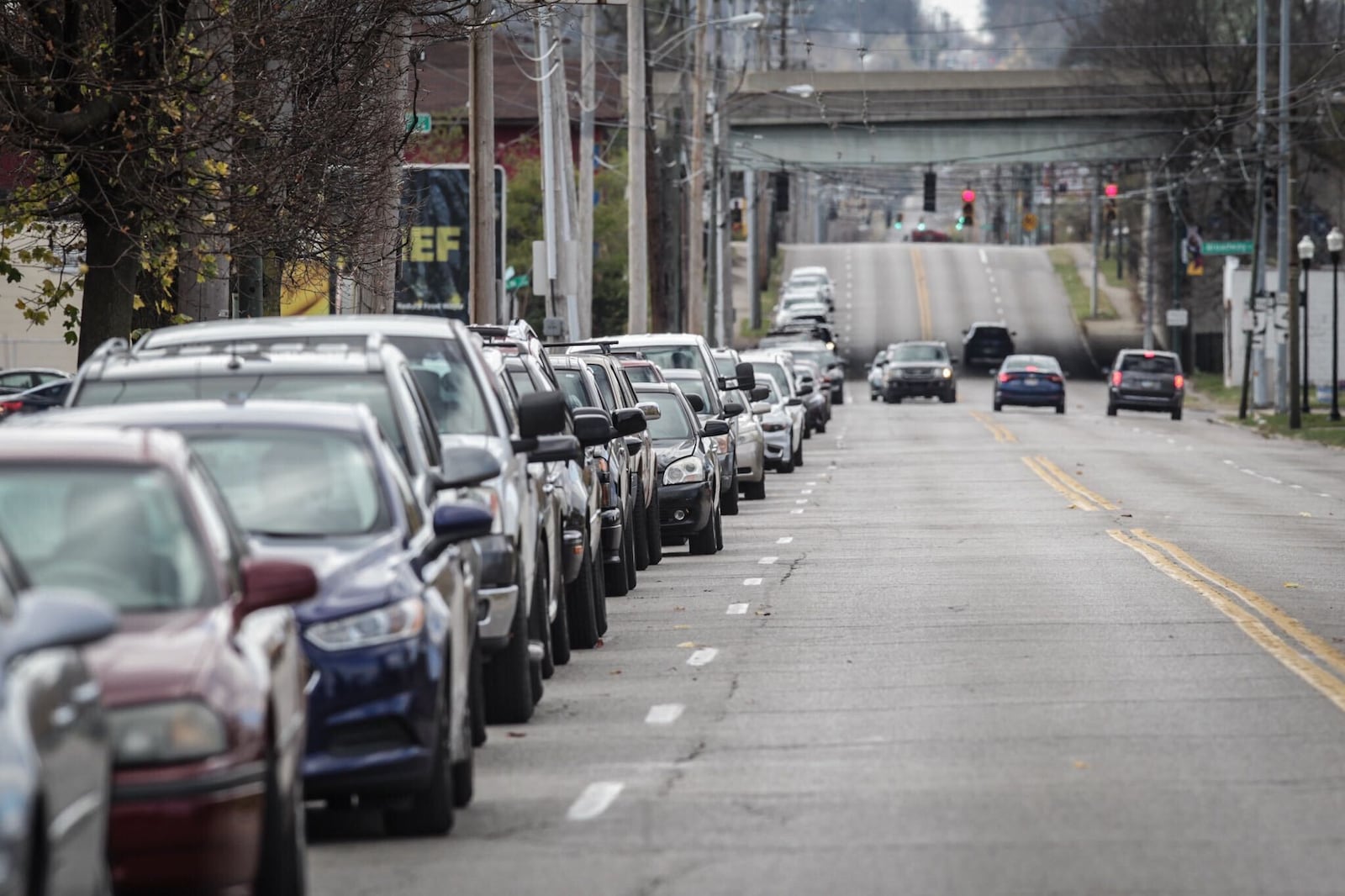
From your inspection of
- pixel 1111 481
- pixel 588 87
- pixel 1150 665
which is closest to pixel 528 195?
pixel 588 87

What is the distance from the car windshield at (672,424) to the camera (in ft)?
76.3

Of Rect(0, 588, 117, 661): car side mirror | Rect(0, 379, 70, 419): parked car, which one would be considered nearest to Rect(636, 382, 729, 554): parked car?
Rect(0, 379, 70, 419): parked car

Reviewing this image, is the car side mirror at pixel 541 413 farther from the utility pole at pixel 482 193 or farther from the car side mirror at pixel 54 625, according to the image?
the utility pole at pixel 482 193

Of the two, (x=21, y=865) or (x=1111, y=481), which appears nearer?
(x=21, y=865)

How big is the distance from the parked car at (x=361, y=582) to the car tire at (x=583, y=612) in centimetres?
514

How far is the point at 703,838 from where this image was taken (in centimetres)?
892

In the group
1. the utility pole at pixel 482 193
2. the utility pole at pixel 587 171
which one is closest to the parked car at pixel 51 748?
the utility pole at pixel 482 193

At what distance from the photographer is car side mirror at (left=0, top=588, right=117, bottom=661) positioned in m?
5.61

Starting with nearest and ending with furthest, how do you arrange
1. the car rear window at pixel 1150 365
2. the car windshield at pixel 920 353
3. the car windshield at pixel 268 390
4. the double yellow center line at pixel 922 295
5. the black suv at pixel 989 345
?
the car windshield at pixel 268 390, the car rear window at pixel 1150 365, the car windshield at pixel 920 353, the black suv at pixel 989 345, the double yellow center line at pixel 922 295

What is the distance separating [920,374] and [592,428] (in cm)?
5574

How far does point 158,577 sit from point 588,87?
126 ft

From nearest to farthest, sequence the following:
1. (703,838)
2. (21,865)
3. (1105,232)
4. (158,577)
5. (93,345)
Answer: (21,865) → (158,577) → (703,838) → (93,345) → (1105,232)

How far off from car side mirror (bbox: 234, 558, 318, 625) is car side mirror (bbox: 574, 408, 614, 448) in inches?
312

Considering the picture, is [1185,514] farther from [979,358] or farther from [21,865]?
[979,358]
